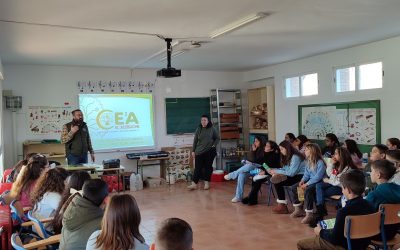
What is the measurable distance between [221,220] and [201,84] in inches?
186

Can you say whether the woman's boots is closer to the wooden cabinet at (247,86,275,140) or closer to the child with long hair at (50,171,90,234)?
the child with long hair at (50,171,90,234)

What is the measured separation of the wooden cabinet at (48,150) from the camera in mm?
7305

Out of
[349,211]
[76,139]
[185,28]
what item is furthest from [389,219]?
[76,139]

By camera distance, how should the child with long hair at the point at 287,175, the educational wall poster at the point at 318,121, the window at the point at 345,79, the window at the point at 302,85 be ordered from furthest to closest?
1. the window at the point at 302,85
2. the educational wall poster at the point at 318,121
3. the window at the point at 345,79
4. the child with long hair at the point at 287,175

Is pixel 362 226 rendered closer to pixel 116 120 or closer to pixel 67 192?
pixel 67 192

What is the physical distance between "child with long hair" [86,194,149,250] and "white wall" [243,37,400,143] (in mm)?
5263

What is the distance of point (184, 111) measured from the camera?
9.08 metres

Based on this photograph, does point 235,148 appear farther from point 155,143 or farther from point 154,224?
Result: point 154,224

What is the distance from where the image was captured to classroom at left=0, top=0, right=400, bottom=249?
4258 mm

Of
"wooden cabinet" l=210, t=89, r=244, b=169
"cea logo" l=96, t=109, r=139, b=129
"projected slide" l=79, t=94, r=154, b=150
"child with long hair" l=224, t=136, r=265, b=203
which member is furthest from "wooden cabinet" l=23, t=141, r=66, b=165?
"wooden cabinet" l=210, t=89, r=244, b=169

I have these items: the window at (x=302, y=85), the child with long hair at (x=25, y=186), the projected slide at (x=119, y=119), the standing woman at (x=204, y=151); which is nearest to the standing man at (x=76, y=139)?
the projected slide at (x=119, y=119)

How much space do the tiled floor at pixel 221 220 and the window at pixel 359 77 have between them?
2586 mm

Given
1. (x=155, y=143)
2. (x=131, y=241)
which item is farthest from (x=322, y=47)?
(x=131, y=241)

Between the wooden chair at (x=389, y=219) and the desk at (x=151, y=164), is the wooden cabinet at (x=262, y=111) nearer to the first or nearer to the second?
the desk at (x=151, y=164)
